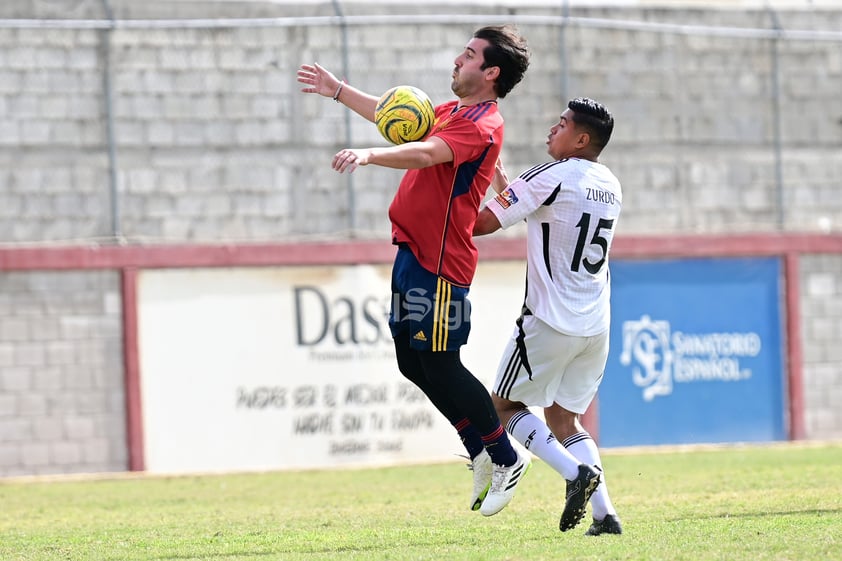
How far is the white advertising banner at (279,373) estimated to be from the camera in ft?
48.5

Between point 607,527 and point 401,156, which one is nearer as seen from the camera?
point 401,156

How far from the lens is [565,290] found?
672 centimetres

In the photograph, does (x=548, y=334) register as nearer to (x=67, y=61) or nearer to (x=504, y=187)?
(x=504, y=187)

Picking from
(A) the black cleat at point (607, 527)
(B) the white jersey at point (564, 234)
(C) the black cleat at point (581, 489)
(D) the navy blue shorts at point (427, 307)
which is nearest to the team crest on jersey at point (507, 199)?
(B) the white jersey at point (564, 234)

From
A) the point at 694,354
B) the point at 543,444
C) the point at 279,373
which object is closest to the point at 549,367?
the point at 543,444

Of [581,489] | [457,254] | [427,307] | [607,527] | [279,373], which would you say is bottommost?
[607,527]

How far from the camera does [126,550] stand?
23.1ft

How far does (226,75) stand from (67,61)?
1739 millimetres

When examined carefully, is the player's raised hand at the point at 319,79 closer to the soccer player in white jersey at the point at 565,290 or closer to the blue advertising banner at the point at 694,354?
the soccer player in white jersey at the point at 565,290

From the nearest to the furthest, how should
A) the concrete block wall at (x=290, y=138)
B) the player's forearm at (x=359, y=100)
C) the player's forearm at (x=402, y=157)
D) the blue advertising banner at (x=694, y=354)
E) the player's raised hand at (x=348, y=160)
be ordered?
the player's raised hand at (x=348, y=160)
the player's forearm at (x=402, y=157)
the player's forearm at (x=359, y=100)
the concrete block wall at (x=290, y=138)
the blue advertising banner at (x=694, y=354)

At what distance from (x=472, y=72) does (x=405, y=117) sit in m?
0.40

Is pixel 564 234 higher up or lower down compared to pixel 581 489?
higher up

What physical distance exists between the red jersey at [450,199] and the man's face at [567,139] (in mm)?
337

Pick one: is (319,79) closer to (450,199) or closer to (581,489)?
(450,199)
